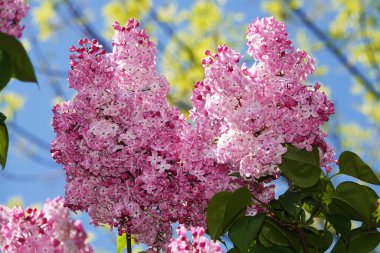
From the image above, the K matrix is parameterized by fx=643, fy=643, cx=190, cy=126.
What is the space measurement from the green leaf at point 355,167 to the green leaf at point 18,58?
106cm

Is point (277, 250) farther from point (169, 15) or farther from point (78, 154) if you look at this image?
point (169, 15)

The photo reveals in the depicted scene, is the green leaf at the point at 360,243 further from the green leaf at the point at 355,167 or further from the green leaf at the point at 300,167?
the green leaf at the point at 300,167

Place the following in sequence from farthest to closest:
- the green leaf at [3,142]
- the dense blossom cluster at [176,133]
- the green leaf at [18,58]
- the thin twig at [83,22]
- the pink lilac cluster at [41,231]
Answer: the thin twig at [83,22] → the dense blossom cluster at [176,133] → the green leaf at [3,142] → the pink lilac cluster at [41,231] → the green leaf at [18,58]

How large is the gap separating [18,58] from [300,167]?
0.92 m

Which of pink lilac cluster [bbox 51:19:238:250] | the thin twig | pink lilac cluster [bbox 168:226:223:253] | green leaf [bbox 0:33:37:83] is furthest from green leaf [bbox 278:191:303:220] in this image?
the thin twig

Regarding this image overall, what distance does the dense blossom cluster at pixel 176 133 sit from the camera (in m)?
2.04

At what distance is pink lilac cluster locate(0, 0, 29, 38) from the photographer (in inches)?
65.4

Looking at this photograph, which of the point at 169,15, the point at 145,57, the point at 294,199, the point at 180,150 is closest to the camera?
the point at 294,199

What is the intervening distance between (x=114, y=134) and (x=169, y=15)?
5759mm

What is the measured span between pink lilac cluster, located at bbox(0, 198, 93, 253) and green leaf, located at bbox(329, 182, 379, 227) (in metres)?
0.82

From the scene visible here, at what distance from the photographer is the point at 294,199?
78.6 inches

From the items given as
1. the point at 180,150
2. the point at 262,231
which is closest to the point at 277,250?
the point at 262,231

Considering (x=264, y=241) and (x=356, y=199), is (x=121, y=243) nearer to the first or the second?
(x=264, y=241)

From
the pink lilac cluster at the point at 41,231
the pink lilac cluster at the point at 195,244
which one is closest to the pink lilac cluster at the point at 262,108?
the pink lilac cluster at the point at 195,244
